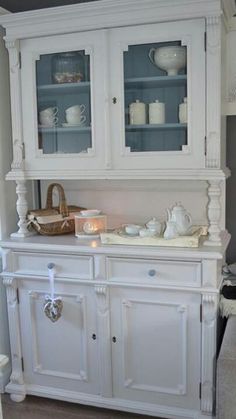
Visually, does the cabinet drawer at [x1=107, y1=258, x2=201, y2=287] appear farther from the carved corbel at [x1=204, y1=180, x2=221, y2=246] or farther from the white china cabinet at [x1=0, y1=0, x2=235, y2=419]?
the carved corbel at [x1=204, y1=180, x2=221, y2=246]

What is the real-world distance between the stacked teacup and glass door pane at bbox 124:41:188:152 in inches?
16.7

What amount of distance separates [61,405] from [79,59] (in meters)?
1.85

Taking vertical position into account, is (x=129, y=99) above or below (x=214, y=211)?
above

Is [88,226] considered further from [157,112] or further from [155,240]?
[157,112]

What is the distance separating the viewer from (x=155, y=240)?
219cm

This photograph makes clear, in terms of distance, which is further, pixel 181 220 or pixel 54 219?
pixel 54 219

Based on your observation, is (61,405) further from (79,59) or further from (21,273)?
(79,59)

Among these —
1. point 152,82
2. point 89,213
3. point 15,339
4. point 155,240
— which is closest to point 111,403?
point 15,339

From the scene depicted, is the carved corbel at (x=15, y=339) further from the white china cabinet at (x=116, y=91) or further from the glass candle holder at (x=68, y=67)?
the glass candle holder at (x=68, y=67)

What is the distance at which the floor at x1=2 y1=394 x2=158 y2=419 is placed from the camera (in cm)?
235

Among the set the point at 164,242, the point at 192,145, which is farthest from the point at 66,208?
the point at 192,145

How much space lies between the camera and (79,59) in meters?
2.31

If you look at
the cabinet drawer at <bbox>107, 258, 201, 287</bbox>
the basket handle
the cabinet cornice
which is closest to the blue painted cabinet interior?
the cabinet cornice

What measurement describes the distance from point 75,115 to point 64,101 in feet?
0.35
